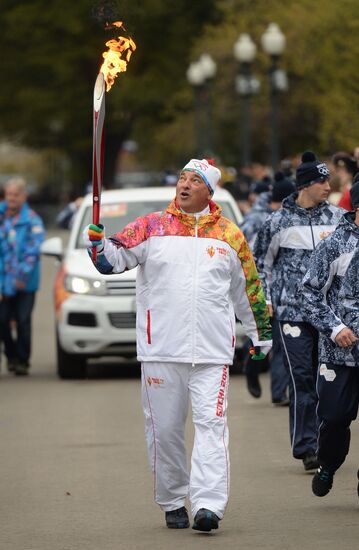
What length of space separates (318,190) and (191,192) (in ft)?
7.23

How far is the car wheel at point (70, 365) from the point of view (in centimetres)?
1588

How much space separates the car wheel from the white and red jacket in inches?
302

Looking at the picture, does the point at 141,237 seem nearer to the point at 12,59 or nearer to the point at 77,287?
the point at 77,287

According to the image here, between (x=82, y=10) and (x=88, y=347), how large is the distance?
1747 inches

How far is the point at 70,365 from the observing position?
52.5ft

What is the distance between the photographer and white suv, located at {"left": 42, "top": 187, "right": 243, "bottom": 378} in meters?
15.5

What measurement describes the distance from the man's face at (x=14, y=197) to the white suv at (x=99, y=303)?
27.0 inches

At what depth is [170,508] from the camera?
8.20 metres

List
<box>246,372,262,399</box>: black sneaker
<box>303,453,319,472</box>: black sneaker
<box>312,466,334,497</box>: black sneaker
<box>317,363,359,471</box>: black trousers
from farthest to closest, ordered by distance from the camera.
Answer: <box>246,372,262,399</box>: black sneaker
<box>303,453,319,472</box>: black sneaker
<box>312,466,334,497</box>: black sneaker
<box>317,363,359,471</box>: black trousers

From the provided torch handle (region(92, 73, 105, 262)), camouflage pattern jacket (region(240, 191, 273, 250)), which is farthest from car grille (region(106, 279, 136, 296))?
torch handle (region(92, 73, 105, 262))

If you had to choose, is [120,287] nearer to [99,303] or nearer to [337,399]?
[99,303]

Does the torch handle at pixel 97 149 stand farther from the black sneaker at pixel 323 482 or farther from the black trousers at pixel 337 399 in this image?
the black sneaker at pixel 323 482

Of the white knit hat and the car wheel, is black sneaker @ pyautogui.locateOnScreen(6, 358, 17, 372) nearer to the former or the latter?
the car wheel

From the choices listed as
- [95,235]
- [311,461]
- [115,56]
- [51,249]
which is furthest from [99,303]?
[95,235]
